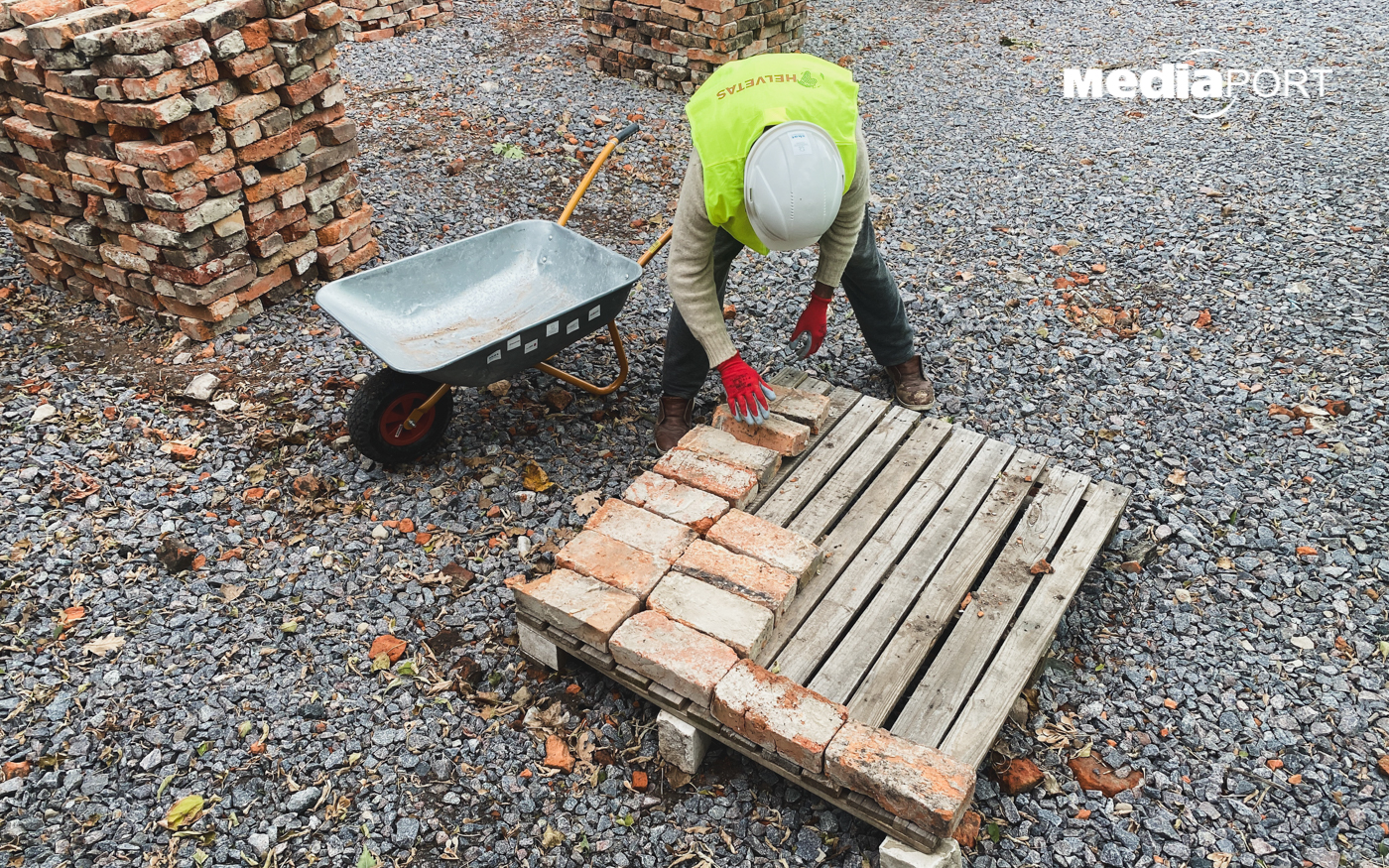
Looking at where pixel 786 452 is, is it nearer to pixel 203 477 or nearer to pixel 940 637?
pixel 940 637

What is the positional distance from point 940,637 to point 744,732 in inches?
31.0

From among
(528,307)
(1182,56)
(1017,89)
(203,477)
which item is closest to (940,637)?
(528,307)

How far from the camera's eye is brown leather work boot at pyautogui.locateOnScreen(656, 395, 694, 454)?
387cm

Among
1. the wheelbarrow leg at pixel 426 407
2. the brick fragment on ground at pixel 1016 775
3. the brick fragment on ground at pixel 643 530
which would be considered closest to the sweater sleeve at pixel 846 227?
the brick fragment on ground at pixel 643 530

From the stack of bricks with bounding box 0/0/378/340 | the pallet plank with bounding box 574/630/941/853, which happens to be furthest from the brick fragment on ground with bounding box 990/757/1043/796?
Answer: the stack of bricks with bounding box 0/0/378/340

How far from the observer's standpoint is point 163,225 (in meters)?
4.08

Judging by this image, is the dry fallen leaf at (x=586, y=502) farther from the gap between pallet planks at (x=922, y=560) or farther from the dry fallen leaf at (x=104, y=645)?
the dry fallen leaf at (x=104, y=645)

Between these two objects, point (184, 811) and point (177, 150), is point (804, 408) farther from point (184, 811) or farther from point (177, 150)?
point (177, 150)

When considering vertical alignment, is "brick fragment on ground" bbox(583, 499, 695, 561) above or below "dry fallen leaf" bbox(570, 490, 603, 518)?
above

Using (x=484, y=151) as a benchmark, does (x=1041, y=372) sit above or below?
below

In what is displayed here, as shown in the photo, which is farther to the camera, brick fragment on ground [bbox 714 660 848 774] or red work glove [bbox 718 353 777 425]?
red work glove [bbox 718 353 777 425]

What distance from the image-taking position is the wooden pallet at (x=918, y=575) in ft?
8.56

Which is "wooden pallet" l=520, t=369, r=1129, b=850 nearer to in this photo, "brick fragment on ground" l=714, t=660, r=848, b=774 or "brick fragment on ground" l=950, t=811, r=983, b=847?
"brick fragment on ground" l=714, t=660, r=848, b=774

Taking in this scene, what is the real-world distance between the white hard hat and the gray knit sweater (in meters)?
0.34
